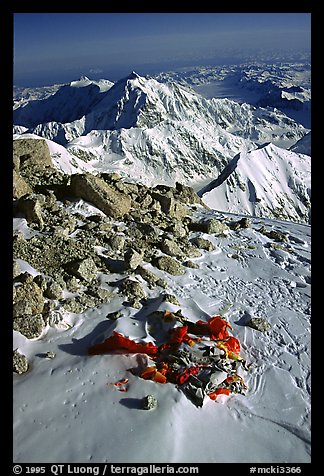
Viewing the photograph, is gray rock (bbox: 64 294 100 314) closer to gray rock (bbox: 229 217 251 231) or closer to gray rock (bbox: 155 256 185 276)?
gray rock (bbox: 155 256 185 276)

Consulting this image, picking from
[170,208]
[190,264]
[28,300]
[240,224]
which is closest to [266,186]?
[240,224]

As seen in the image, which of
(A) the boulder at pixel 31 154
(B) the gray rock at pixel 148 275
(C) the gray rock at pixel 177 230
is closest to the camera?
(B) the gray rock at pixel 148 275

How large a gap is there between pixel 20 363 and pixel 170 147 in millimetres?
112731

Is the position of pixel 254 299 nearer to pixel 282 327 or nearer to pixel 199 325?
pixel 282 327

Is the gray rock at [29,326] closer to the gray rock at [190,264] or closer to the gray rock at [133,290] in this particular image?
the gray rock at [133,290]

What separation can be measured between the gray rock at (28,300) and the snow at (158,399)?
1.68 feet

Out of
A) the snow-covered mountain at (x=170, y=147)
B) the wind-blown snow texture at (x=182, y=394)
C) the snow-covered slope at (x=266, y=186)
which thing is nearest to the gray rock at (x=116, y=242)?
the wind-blown snow texture at (x=182, y=394)

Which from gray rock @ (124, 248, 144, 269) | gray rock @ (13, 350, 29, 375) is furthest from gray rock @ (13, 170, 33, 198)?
gray rock @ (13, 350, 29, 375)

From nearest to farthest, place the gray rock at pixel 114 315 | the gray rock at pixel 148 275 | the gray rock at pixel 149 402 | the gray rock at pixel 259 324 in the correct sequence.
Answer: the gray rock at pixel 149 402, the gray rock at pixel 114 315, the gray rock at pixel 259 324, the gray rock at pixel 148 275

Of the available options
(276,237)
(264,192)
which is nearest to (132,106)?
(264,192)

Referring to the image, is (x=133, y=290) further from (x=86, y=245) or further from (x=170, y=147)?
(x=170, y=147)

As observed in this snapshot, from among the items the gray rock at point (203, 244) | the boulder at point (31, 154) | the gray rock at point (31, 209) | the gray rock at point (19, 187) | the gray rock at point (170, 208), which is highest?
the boulder at point (31, 154)

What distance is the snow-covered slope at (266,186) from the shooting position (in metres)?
61.0
